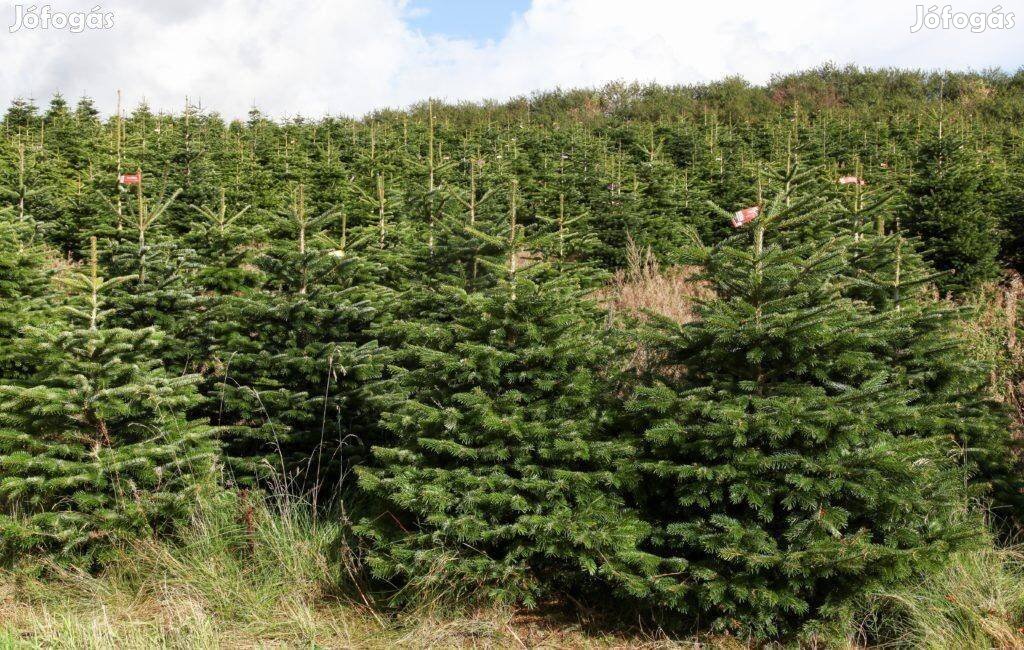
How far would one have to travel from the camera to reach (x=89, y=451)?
13.8ft

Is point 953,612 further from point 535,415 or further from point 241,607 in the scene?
point 241,607

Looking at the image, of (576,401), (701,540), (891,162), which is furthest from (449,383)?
(891,162)

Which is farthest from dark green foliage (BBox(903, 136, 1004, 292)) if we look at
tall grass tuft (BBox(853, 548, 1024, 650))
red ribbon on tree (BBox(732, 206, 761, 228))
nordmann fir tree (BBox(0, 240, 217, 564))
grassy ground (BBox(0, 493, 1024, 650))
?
nordmann fir tree (BBox(0, 240, 217, 564))

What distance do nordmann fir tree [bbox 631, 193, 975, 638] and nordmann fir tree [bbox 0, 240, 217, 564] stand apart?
2687mm

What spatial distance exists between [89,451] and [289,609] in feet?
4.92

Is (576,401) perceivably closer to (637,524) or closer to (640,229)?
(637,524)

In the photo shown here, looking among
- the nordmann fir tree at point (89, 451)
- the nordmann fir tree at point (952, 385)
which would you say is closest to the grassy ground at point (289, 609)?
the nordmann fir tree at point (89, 451)

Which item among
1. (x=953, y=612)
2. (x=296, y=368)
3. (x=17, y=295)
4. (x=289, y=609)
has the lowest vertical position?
(x=289, y=609)

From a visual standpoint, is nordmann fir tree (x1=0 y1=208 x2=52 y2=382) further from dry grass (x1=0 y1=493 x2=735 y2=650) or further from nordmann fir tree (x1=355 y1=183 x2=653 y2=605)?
nordmann fir tree (x1=355 y1=183 x2=653 y2=605)

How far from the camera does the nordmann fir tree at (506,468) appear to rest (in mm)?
3584

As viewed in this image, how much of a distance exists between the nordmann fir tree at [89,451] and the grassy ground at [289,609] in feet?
0.59

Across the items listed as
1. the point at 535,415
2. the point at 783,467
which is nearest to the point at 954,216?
the point at 783,467

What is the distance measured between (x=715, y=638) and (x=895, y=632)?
2.66 feet

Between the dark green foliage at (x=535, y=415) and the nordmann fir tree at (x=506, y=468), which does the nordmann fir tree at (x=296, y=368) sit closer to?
the dark green foliage at (x=535, y=415)
